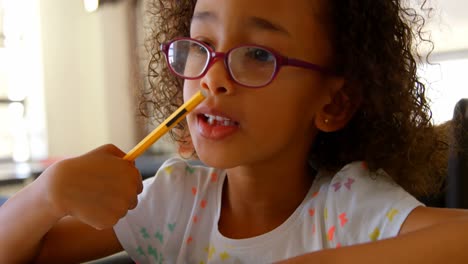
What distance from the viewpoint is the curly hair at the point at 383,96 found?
720mm

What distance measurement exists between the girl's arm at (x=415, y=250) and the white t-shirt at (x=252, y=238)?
10cm

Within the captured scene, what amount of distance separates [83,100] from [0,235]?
2.46 meters

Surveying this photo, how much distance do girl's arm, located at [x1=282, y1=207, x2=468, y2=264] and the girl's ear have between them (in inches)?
10.4

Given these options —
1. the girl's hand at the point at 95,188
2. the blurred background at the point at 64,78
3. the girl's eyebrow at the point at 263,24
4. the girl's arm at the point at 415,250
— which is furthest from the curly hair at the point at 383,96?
the blurred background at the point at 64,78

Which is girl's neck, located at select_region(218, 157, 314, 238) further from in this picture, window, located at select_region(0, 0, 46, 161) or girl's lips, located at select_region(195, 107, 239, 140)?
window, located at select_region(0, 0, 46, 161)

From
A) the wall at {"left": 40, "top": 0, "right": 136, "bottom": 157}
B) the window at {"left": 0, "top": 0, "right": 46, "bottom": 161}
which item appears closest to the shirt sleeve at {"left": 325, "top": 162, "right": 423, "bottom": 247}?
the wall at {"left": 40, "top": 0, "right": 136, "bottom": 157}

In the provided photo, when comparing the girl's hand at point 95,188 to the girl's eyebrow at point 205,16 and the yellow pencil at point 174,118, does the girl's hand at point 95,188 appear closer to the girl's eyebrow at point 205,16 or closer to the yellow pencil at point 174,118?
the yellow pencil at point 174,118

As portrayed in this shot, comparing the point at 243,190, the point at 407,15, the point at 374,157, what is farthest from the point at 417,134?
the point at 243,190

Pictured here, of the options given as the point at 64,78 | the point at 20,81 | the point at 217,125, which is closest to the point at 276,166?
the point at 217,125

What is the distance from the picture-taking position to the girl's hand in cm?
61

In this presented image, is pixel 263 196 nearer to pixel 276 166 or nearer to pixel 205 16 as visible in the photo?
pixel 276 166

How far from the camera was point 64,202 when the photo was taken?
622 millimetres

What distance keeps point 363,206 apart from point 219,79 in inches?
10.3

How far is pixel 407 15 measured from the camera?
2.55ft
